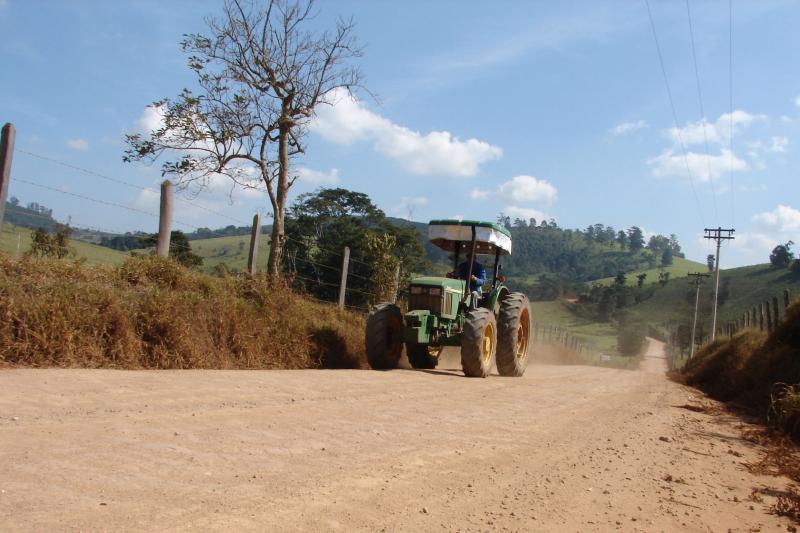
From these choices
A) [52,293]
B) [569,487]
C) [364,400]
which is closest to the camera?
→ [569,487]

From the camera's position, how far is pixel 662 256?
5320 inches

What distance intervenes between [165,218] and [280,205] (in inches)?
126

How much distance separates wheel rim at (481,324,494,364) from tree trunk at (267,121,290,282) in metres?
3.91

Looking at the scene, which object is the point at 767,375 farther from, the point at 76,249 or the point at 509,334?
the point at 76,249

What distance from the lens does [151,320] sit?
7996 mm

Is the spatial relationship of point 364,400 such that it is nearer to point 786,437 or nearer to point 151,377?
point 151,377

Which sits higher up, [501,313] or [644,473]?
[501,313]

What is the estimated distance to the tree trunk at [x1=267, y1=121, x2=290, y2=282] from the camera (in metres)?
12.5

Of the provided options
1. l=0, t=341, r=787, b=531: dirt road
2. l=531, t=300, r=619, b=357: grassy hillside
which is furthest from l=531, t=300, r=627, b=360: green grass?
l=0, t=341, r=787, b=531: dirt road

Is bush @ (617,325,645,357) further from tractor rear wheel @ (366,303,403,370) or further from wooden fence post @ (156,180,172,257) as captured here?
wooden fence post @ (156,180,172,257)

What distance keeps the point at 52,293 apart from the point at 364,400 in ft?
12.0

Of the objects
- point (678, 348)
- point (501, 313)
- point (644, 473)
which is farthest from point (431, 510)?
point (678, 348)

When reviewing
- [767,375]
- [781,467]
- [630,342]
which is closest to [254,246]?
[781,467]

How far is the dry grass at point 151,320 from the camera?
6844mm
